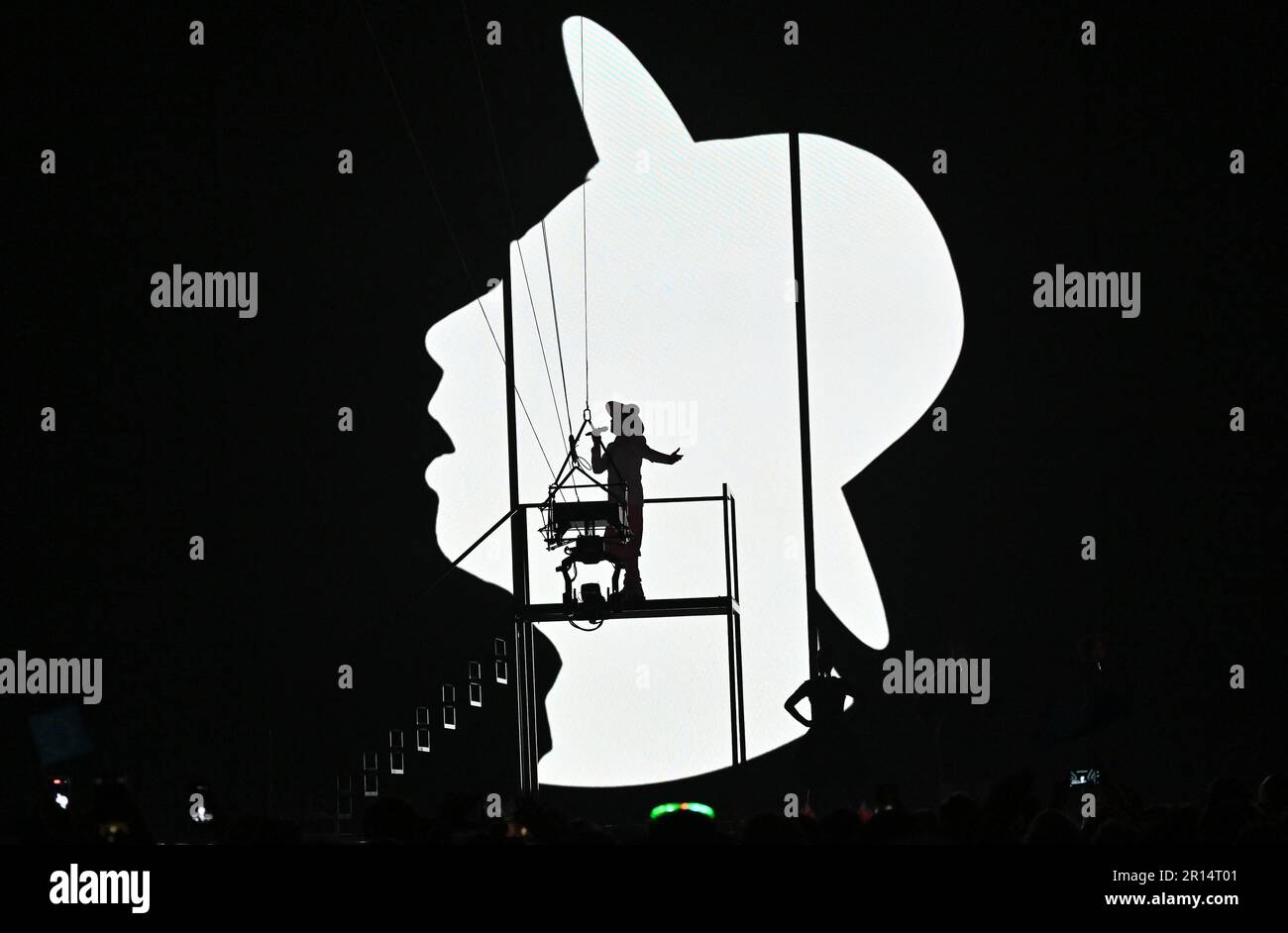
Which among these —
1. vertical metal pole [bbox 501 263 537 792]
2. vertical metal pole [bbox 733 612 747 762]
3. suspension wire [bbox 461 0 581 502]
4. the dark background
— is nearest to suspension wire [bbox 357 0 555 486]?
A: the dark background

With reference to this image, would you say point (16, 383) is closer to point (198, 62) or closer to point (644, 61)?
point (198, 62)

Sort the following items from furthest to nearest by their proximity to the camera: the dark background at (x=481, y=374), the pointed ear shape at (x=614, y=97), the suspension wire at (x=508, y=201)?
the pointed ear shape at (x=614, y=97), the suspension wire at (x=508, y=201), the dark background at (x=481, y=374)

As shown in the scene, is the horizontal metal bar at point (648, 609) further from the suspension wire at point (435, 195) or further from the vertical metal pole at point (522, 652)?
the suspension wire at point (435, 195)

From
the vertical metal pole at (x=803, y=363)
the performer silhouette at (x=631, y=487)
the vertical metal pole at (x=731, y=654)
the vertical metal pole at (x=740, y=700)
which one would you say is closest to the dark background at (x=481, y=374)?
the vertical metal pole at (x=803, y=363)

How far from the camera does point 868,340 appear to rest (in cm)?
938

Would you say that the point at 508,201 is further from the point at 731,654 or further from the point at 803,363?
the point at 731,654

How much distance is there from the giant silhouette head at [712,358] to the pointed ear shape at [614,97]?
2 centimetres

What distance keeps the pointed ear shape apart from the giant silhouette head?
19mm

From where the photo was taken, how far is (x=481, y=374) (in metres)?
9.48

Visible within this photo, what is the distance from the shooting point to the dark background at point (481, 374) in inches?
364

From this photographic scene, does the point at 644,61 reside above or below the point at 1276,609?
above
